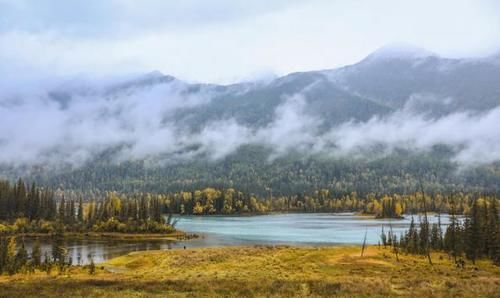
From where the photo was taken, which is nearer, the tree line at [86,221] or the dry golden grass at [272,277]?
the dry golden grass at [272,277]

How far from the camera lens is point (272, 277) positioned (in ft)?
211

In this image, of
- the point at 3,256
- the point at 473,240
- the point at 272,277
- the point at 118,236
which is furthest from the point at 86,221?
the point at 473,240

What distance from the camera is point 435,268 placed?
246 ft

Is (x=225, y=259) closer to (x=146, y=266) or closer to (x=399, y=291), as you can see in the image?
(x=146, y=266)

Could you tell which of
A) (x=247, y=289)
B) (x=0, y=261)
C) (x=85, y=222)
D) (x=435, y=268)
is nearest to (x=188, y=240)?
(x=85, y=222)

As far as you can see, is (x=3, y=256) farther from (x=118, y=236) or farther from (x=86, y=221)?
(x=86, y=221)

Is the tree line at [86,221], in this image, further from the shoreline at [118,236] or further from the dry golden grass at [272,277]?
the dry golden grass at [272,277]

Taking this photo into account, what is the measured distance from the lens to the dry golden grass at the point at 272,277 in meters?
48.4

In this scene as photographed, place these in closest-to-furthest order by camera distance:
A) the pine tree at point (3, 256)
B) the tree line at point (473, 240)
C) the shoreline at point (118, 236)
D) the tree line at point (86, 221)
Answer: the pine tree at point (3, 256)
the tree line at point (473, 240)
the shoreline at point (118, 236)
the tree line at point (86, 221)

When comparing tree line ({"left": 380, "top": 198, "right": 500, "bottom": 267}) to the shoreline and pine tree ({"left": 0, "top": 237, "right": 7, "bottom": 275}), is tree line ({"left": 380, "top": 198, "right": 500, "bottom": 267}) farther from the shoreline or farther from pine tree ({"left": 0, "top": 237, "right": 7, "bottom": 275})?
the shoreline

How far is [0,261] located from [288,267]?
46.3 m

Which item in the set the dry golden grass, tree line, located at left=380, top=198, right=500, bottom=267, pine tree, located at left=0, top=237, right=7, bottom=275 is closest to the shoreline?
the dry golden grass

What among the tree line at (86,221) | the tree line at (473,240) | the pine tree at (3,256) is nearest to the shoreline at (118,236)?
the tree line at (86,221)

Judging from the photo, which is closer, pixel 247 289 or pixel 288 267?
pixel 247 289
